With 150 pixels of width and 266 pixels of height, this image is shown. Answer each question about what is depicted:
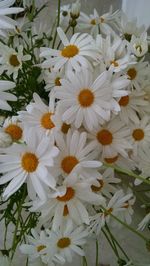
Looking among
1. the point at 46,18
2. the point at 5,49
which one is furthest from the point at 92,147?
the point at 46,18

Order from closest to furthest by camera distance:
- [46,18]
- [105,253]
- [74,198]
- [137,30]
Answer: [74,198] < [137,30] < [105,253] < [46,18]

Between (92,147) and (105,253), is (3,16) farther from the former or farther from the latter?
(105,253)

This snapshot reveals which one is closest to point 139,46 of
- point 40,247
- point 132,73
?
point 132,73

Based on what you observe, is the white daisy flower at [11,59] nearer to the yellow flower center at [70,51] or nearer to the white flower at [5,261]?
the yellow flower center at [70,51]

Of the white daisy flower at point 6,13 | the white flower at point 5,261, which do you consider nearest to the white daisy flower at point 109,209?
the white flower at point 5,261

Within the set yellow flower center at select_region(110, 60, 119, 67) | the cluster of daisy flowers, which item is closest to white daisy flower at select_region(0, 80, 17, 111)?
the cluster of daisy flowers

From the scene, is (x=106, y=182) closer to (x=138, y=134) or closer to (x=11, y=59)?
(x=138, y=134)
